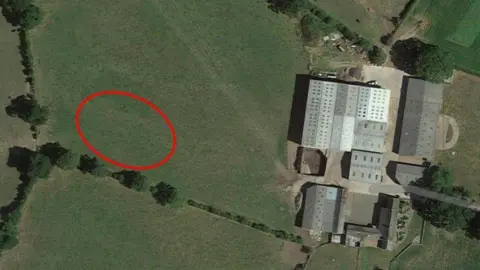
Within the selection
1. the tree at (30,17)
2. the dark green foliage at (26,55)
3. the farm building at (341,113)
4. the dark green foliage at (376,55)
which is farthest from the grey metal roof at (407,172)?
the tree at (30,17)

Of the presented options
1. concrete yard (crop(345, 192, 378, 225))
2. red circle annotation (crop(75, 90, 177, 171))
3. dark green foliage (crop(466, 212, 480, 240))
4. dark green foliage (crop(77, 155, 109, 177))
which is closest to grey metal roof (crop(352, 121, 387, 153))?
concrete yard (crop(345, 192, 378, 225))

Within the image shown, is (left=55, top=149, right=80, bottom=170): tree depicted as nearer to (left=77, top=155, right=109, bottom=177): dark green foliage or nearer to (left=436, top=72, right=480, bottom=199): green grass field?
(left=77, top=155, right=109, bottom=177): dark green foliage

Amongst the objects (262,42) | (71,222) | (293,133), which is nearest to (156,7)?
(262,42)

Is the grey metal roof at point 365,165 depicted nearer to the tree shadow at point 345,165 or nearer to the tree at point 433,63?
the tree shadow at point 345,165

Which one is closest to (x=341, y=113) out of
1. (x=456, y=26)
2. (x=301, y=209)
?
(x=301, y=209)

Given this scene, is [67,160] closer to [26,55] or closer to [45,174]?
[45,174]

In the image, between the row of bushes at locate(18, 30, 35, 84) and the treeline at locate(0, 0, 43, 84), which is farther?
the row of bushes at locate(18, 30, 35, 84)

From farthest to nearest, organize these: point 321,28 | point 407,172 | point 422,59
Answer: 1. point 321,28
2. point 407,172
3. point 422,59
